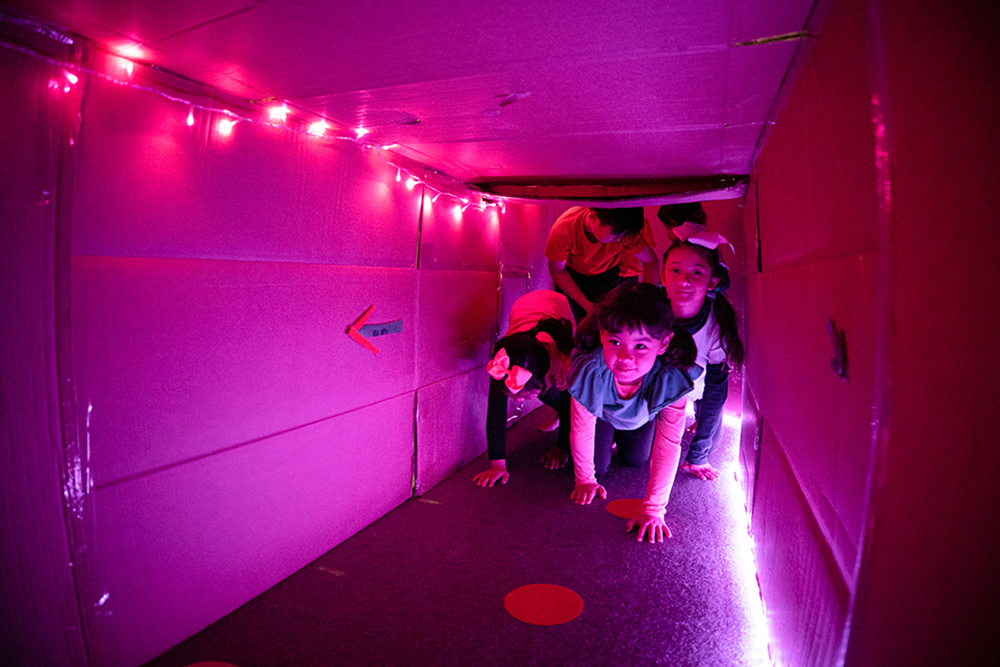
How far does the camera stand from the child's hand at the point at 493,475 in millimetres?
2639

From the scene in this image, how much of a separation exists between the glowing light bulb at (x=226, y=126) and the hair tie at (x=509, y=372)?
51.6 inches

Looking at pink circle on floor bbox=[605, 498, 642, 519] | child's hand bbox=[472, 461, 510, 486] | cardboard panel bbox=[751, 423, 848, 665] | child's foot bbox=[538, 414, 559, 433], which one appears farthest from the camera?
child's foot bbox=[538, 414, 559, 433]

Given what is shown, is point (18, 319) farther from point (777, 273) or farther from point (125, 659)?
point (777, 273)

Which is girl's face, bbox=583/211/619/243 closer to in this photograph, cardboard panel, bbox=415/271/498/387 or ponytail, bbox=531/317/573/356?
ponytail, bbox=531/317/573/356

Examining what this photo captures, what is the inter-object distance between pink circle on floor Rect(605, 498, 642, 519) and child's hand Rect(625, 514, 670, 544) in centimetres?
15

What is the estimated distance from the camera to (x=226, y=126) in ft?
4.86

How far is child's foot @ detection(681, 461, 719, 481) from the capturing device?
2.79 m

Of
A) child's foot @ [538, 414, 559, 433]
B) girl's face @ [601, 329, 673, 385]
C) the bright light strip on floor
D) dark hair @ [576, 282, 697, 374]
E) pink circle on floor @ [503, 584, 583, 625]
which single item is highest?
dark hair @ [576, 282, 697, 374]

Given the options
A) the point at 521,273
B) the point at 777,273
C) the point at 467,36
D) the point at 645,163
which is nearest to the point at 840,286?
the point at 777,273

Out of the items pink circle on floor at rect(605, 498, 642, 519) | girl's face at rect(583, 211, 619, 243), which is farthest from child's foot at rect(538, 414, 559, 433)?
girl's face at rect(583, 211, 619, 243)

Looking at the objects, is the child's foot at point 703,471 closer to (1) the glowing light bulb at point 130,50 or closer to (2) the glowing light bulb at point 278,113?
(2) the glowing light bulb at point 278,113

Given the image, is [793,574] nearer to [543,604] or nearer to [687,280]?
[543,604]

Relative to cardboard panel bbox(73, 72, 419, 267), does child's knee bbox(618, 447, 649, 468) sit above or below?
below

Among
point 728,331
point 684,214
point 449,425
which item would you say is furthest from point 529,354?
point 684,214
